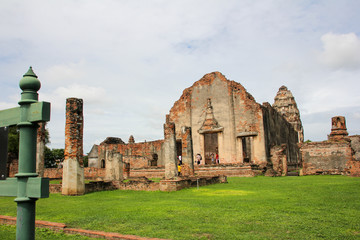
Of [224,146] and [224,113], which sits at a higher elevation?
[224,113]

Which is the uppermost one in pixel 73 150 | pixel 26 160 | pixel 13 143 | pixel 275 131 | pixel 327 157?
pixel 275 131

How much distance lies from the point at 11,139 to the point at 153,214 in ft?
73.0

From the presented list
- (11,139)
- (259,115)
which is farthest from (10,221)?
(11,139)

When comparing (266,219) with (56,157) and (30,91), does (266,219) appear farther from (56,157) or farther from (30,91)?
(56,157)

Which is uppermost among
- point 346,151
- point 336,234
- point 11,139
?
point 11,139

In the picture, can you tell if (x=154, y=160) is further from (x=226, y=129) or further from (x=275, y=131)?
(x=275, y=131)

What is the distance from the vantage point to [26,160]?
2197 millimetres

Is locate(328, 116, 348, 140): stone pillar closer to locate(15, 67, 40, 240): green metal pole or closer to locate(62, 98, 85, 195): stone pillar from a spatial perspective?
locate(62, 98, 85, 195): stone pillar

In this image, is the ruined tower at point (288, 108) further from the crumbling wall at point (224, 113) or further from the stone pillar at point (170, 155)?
the stone pillar at point (170, 155)

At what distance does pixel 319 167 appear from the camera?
18531mm

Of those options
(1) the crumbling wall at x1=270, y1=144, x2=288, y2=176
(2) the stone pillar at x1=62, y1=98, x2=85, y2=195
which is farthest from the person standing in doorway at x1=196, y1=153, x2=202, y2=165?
(2) the stone pillar at x1=62, y1=98, x2=85, y2=195

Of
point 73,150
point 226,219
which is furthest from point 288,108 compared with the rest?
point 226,219

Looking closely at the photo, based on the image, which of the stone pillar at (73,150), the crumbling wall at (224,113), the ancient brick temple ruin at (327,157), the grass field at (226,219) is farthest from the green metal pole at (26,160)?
the crumbling wall at (224,113)

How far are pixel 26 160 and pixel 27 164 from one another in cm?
3
